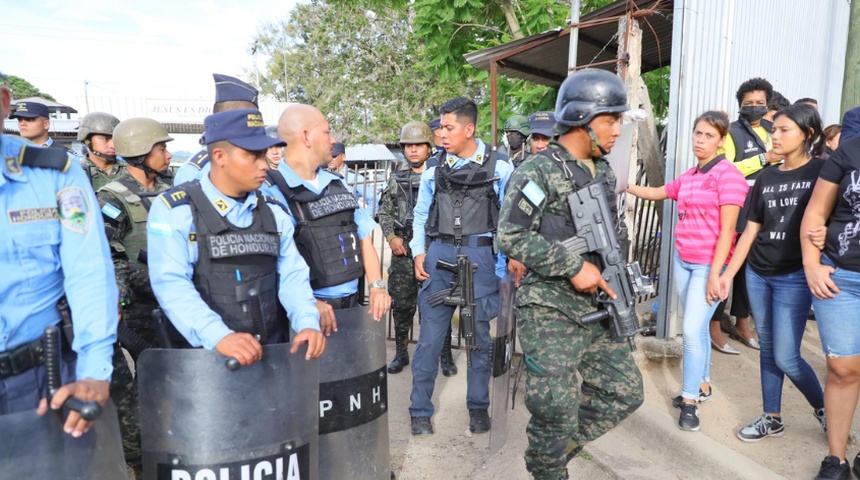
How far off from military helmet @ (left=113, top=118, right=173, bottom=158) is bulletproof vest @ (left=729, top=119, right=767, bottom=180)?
3.90 meters

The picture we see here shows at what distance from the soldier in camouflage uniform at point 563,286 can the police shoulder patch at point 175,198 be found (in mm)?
1326

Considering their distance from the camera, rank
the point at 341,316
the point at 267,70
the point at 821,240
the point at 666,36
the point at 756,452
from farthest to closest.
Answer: the point at 267,70 → the point at 666,36 → the point at 756,452 → the point at 821,240 → the point at 341,316

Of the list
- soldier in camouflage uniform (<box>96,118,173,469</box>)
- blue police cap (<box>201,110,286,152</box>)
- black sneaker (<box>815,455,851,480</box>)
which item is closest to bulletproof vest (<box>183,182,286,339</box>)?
blue police cap (<box>201,110,286,152</box>)

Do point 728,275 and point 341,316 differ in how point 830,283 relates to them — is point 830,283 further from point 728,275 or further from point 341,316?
point 341,316

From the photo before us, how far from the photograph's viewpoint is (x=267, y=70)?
33906 mm

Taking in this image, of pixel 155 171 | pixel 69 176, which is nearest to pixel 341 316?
pixel 69 176

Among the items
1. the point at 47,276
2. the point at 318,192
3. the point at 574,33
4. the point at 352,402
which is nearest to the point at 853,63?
the point at 574,33

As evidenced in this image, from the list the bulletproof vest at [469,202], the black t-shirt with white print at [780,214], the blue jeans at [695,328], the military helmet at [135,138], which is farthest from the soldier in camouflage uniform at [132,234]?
the black t-shirt with white print at [780,214]

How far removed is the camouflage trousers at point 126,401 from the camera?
276cm

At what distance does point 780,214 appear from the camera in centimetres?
318

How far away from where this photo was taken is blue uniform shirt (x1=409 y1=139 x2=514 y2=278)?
3.84 metres

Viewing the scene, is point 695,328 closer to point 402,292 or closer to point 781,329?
point 781,329

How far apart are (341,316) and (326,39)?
25647 millimetres

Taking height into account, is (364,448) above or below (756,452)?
above
